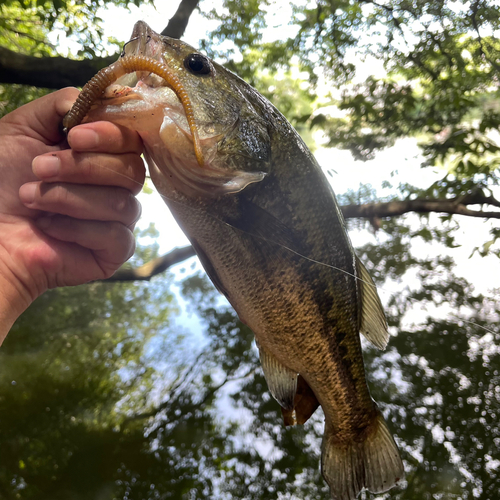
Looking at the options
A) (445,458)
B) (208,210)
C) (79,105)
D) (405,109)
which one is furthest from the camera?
(405,109)

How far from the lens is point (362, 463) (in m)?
1.16

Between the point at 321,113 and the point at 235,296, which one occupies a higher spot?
the point at 321,113

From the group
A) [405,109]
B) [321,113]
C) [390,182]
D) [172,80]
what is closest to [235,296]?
[172,80]

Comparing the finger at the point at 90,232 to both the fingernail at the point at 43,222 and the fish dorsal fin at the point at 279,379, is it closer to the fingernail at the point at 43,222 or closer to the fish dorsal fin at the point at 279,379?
the fingernail at the point at 43,222

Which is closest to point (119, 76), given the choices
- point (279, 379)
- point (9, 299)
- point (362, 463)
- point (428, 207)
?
point (9, 299)

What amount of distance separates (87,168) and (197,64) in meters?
0.40

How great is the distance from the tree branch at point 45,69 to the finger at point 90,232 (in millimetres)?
2007

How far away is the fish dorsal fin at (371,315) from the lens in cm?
112

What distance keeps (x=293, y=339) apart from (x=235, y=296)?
253 mm

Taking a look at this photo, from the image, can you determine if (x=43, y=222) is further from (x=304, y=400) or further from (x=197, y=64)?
(x=304, y=400)

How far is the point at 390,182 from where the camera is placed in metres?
4.17

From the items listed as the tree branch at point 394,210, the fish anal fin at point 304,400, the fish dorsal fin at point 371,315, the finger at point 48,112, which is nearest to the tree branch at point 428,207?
the tree branch at point 394,210

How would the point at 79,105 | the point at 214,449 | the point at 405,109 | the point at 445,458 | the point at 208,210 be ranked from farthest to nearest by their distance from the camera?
the point at 405,109, the point at 214,449, the point at 445,458, the point at 208,210, the point at 79,105

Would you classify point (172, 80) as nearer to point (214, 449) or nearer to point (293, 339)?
point (293, 339)
